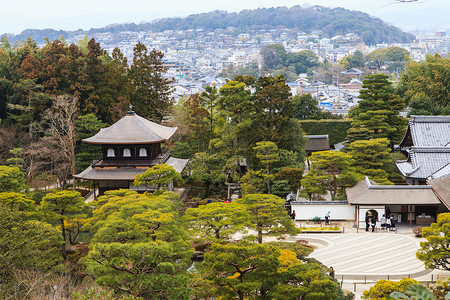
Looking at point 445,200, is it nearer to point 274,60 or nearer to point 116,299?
point 116,299

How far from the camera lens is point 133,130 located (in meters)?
28.6

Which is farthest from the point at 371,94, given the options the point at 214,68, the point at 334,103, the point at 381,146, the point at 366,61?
the point at 214,68

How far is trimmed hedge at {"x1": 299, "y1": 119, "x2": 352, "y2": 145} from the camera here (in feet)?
134

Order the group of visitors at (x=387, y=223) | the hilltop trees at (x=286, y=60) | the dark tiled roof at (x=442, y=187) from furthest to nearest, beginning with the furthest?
the hilltop trees at (x=286, y=60)
the group of visitors at (x=387, y=223)
the dark tiled roof at (x=442, y=187)

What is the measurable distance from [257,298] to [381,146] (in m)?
15.6

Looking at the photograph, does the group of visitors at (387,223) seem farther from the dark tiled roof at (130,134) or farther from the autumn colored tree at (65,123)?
the autumn colored tree at (65,123)

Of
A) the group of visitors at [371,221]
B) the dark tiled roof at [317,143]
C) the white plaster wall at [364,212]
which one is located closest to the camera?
the group of visitors at [371,221]

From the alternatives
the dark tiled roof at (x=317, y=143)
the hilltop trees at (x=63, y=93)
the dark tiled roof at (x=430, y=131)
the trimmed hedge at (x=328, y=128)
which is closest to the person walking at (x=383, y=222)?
the dark tiled roof at (x=430, y=131)

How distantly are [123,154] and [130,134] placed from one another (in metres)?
1.19

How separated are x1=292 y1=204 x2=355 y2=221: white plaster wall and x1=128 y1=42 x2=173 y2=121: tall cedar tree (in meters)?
16.2


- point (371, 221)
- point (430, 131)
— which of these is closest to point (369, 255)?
point (371, 221)

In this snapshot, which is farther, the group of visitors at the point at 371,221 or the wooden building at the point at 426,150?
the wooden building at the point at 426,150

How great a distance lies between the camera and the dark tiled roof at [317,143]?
38969 millimetres

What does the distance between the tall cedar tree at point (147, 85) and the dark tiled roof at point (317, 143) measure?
36.1 ft
